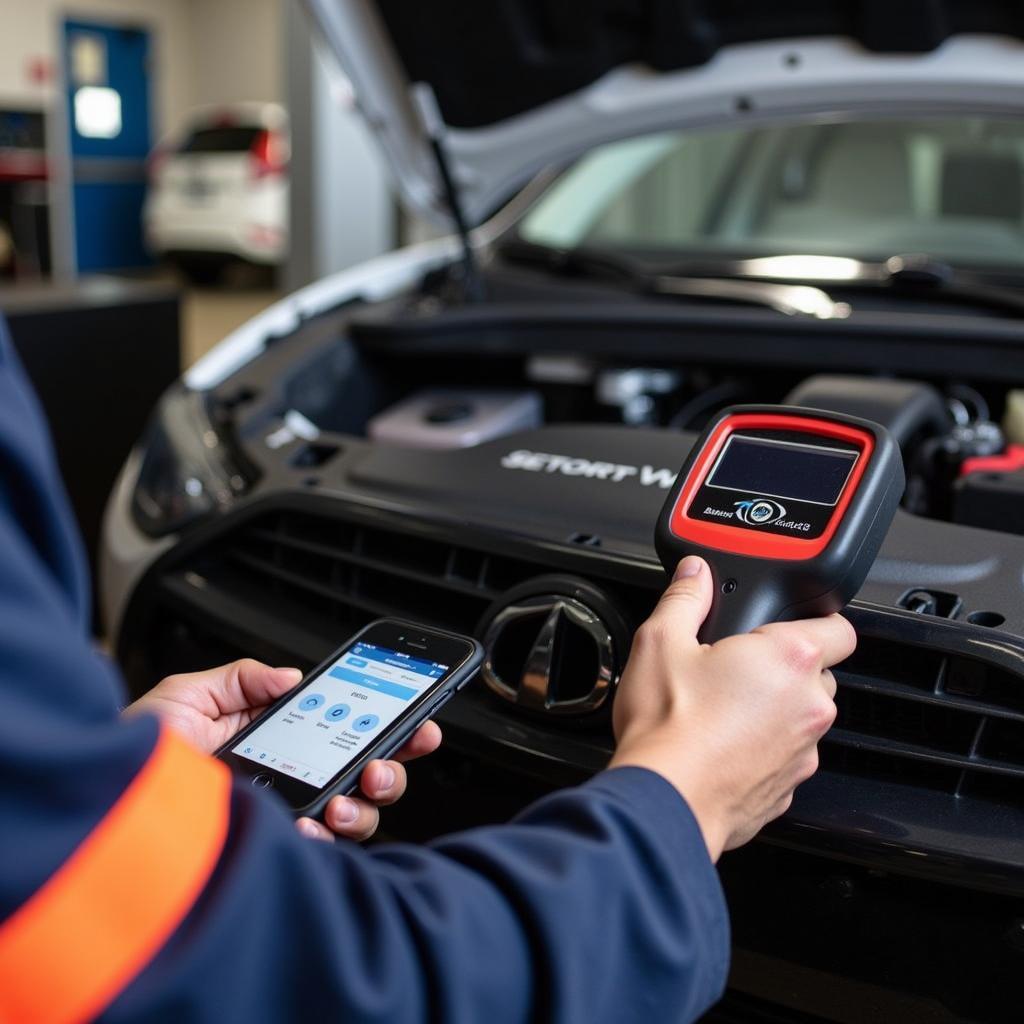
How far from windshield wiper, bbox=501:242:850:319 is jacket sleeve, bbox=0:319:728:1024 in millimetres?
1063

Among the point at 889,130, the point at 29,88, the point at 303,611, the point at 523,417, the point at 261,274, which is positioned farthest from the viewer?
the point at 29,88

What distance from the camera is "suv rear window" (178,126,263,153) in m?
8.38

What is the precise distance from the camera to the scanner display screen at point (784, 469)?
2.85 ft

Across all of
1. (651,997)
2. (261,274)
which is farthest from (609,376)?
(261,274)

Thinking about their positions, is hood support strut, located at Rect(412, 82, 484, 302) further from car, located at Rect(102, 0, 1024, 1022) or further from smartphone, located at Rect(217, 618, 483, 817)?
smartphone, located at Rect(217, 618, 483, 817)

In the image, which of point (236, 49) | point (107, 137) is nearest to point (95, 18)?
point (107, 137)

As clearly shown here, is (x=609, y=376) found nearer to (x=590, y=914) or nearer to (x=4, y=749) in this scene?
(x=590, y=914)

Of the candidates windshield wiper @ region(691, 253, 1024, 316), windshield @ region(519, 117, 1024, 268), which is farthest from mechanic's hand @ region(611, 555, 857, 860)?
windshield @ region(519, 117, 1024, 268)

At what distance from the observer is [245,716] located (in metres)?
0.95

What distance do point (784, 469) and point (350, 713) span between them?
1.23ft

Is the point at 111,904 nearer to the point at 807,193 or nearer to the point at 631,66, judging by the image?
the point at 631,66

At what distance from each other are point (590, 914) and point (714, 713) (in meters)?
0.16

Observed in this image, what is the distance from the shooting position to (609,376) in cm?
171

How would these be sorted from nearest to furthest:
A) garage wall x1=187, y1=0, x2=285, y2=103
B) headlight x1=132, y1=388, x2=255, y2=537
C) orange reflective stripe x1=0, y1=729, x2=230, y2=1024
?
orange reflective stripe x1=0, y1=729, x2=230, y2=1024 < headlight x1=132, y1=388, x2=255, y2=537 < garage wall x1=187, y1=0, x2=285, y2=103
